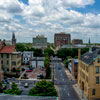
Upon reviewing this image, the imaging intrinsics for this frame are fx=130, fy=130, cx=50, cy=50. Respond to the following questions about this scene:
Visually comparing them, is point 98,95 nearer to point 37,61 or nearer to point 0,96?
point 0,96

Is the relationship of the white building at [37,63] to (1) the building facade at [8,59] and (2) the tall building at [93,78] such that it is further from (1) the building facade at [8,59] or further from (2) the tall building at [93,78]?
(2) the tall building at [93,78]

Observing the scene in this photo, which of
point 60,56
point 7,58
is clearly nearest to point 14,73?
point 7,58

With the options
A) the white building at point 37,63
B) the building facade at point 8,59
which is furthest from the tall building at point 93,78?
the white building at point 37,63

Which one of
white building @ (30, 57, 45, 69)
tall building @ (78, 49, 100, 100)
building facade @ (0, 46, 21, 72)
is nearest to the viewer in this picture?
tall building @ (78, 49, 100, 100)

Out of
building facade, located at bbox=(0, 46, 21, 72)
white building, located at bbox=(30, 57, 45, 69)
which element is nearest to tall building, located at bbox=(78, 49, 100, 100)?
building facade, located at bbox=(0, 46, 21, 72)

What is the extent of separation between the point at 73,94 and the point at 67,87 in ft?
22.5

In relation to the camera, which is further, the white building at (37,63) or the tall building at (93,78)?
the white building at (37,63)

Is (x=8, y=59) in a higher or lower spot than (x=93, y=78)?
higher

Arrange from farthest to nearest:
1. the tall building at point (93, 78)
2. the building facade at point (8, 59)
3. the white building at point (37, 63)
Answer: the white building at point (37, 63) → the building facade at point (8, 59) → the tall building at point (93, 78)

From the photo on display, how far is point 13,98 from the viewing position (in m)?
22.0

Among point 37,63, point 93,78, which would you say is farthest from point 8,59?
point 93,78

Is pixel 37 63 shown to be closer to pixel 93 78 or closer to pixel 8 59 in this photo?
pixel 8 59

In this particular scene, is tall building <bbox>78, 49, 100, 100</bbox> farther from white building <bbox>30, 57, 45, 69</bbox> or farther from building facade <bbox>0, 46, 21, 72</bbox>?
white building <bbox>30, 57, 45, 69</bbox>

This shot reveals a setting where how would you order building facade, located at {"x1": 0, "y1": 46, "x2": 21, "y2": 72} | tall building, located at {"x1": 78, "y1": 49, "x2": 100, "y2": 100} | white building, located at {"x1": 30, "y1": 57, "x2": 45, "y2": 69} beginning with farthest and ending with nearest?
white building, located at {"x1": 30, "y1": 57, "x2": 45, "y2": 69} → building facade, located at {"x1": 0, "y1": 46, "x2": 21, "y2": 72} → tall building, located at {"x1": 78, "y1": 49, "x2": 100, "y2": 100}
